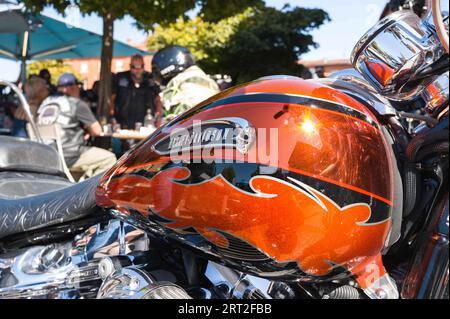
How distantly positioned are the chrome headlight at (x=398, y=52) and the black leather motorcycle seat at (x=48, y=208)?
34.1 inches

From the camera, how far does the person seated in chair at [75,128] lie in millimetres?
5059

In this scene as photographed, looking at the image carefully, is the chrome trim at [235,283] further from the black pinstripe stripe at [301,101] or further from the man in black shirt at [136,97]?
the man in black shirt at [136,97]

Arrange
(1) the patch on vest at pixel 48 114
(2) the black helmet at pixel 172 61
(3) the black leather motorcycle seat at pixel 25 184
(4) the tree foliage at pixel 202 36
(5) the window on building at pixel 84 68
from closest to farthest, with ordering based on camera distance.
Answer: (3) the black leather motorcycle seat at pixel 25 184, (2) the black helmet at pixel 172 61, (1) the patch on vest at pixel 48 114, (4) the tree foliage at pixel 202 36, (5) the window on building at pixel 84 68

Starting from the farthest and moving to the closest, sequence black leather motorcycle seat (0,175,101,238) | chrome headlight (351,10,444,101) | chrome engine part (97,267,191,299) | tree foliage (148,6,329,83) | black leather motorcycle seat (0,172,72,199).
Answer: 1. tree foliage (148,6,329,83)
2. black leather motorcycle seat (0,172,72,199)
3. black leather motorcycle seat (0,175,101,238)
4. chrome engine part (97,267,191,299)
5. chrome headlight (351,10,444,101)

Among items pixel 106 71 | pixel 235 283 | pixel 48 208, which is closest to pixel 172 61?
pixel 48 208

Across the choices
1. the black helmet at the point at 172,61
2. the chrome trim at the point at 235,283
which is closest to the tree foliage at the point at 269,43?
the black helmet at the point at 172,61

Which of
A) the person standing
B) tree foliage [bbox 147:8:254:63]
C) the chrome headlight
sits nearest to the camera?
the chrome headlight

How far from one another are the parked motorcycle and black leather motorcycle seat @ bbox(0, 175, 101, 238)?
18 cm

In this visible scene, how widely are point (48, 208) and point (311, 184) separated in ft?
3.11

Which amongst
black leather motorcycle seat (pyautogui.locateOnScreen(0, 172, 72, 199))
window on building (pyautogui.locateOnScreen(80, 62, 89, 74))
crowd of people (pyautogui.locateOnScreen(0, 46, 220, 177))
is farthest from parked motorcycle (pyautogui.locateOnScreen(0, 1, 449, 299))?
window on building (pyautogui.locateOnScreen(80, 62, 89, 74))

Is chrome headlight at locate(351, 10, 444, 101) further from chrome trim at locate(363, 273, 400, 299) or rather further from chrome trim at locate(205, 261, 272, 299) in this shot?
chrome trim at locate(205, 261, 272, 299)

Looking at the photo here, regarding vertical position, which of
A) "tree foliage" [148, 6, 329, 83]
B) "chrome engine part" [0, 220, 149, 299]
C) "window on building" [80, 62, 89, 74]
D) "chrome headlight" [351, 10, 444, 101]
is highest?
"window on building" [80, 62, 89, 74]

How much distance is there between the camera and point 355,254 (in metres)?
1.30

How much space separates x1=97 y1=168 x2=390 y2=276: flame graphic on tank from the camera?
4.16 ft
